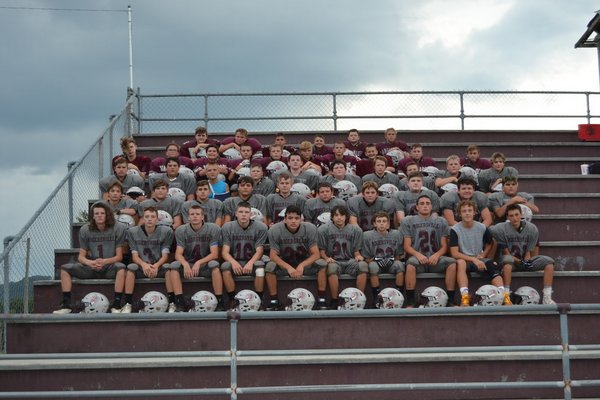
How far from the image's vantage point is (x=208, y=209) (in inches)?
431

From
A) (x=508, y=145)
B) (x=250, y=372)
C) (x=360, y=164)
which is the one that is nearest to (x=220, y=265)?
(x=250, y=372)

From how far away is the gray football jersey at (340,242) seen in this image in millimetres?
10109

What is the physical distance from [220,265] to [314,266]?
3.95ft

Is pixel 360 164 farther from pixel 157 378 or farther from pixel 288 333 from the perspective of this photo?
pixel 157 378

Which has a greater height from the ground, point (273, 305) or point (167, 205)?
point (167, 205)

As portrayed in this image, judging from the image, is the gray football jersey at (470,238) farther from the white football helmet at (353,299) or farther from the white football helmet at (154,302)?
the white football helmet at (154,302)

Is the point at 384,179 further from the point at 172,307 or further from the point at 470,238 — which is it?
the point at 172,307

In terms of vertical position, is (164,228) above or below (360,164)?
below

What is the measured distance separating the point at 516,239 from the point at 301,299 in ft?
9.85

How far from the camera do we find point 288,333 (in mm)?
9227

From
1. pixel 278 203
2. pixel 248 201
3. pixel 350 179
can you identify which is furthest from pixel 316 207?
Result: pixel 350 179

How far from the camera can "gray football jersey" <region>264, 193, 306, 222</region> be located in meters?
11.0

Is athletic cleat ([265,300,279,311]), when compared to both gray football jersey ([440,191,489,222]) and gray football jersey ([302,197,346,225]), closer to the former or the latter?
gray football jersey ([302,197,346,225])

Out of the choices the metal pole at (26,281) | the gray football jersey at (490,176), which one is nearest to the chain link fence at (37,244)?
the metal pole at (26,281)
